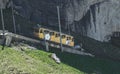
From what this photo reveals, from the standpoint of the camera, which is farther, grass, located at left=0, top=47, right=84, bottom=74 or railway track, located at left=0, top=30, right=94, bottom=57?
railway track, located at left=0, top=30, right=94, bottom=57

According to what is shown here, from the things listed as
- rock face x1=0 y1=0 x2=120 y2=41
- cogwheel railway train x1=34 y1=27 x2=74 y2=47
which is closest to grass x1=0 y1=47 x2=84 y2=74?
cogwheel railway train x1=34 y1=27 x2=74 y2=47

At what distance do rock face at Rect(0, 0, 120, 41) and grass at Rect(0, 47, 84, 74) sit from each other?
17034mm

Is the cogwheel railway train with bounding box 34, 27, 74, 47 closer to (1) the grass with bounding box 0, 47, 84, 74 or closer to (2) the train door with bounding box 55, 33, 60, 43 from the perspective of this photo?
(2) the train door with bounding box 55, 33, 60, 43

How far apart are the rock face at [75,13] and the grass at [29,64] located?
17.0 m

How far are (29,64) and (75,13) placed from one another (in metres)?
24.2

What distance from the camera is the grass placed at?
45375 mm

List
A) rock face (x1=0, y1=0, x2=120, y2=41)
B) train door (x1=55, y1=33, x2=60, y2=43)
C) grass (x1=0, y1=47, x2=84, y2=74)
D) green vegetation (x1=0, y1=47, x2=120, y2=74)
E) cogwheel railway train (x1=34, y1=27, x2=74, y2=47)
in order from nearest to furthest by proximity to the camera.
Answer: grass (x1=0, y1=47, x2=84, y2=74)
green vegetation (x1=0, y1=47, x2=120, y2=74)
cogwheel railway train (x1=34, y1=27, x2=74, y2=47)
train door (x1=55, y1=33, x2=60, y2=43)
rock face (x1=0, y1=0, x2=120, y2=41)

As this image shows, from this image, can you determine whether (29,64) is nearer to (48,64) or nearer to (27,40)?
(48,64)

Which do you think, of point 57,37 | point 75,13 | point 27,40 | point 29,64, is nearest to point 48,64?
point 29,64

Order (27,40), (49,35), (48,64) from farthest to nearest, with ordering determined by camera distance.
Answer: (49,35) → (27,40) → (48,64)

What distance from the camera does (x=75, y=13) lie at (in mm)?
70750

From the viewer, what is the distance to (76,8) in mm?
70688

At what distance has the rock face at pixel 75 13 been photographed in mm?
69938

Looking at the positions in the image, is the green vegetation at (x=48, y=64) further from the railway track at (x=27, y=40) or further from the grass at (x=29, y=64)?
the railway track at (x=27, y=40)
